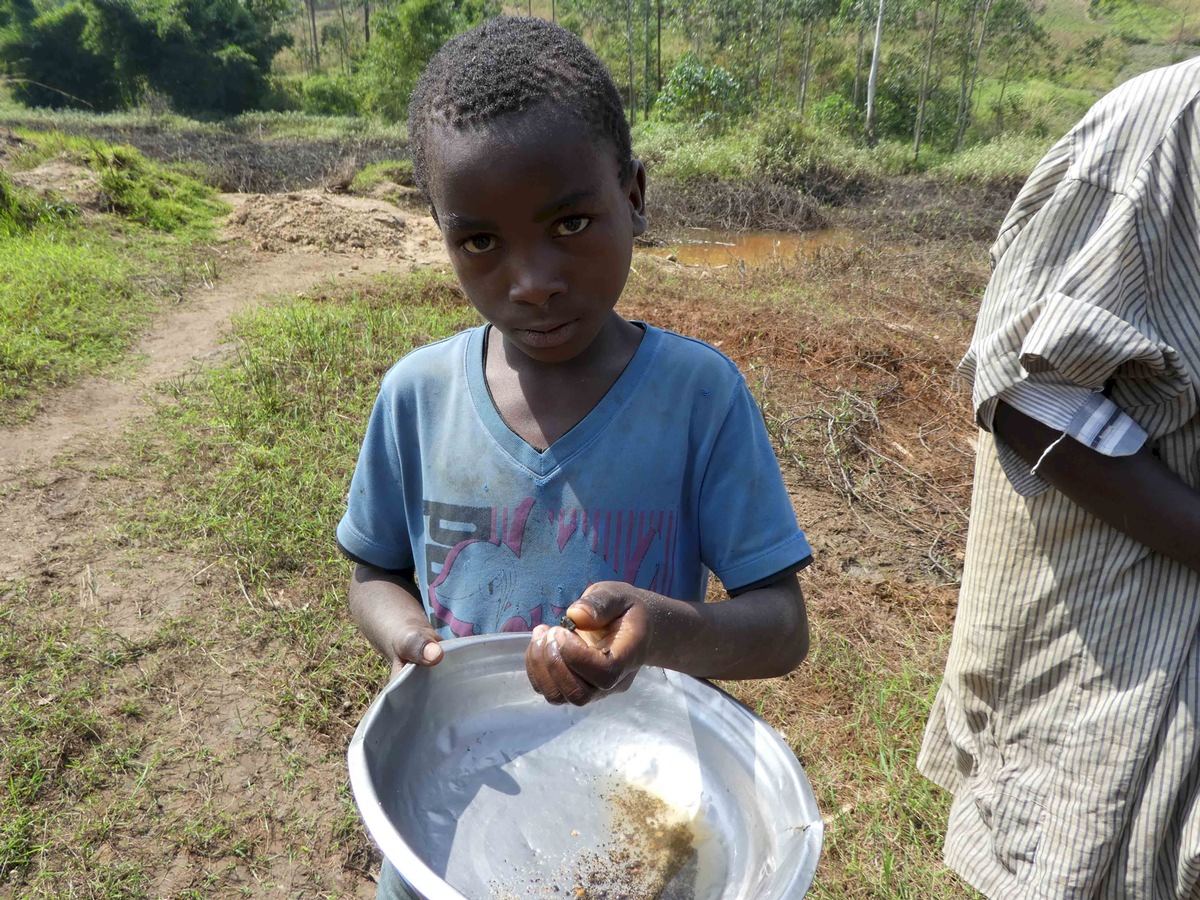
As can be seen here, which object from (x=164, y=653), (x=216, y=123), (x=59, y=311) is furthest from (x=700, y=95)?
(x=164, y=653)

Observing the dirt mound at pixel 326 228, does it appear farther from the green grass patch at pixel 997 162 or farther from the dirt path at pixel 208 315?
the green grass patch at pixel 997 162

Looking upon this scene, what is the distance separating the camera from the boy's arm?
1.00m

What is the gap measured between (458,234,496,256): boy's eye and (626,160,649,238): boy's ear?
0.20m

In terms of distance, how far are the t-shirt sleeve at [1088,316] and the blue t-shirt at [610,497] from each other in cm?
35

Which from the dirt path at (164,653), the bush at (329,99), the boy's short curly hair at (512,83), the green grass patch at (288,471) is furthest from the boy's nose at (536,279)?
the bush at (329,99)

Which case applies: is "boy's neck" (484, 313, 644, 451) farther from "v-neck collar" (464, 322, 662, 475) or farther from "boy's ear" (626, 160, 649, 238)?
"boy's ear" (626, 160, 649, 238)

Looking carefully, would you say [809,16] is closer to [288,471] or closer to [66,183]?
[66,183]

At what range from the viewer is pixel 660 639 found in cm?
91

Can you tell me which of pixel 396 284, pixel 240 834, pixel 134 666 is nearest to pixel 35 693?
pixel 134 666

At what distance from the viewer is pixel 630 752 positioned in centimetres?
103

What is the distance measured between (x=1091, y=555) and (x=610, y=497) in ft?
2.13

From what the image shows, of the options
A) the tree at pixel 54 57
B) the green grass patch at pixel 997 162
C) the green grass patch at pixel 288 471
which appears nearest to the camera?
the green grass patch at pixel 288 471

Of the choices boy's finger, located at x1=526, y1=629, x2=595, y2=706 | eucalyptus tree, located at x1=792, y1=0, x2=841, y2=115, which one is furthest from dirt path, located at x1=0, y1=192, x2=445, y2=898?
eucalyptus tree, located at x1=792, y1=0, x2=841, y2=115

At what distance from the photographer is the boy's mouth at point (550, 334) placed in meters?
1.05
